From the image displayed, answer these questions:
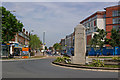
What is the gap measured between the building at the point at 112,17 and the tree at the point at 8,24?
123ft

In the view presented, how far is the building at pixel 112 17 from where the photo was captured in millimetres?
61744

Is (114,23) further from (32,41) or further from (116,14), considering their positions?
(32,41)

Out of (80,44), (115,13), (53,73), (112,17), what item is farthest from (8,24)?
(115,13)

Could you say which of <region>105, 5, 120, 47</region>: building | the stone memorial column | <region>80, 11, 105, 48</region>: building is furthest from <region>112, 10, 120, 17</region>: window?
the stone memorial column

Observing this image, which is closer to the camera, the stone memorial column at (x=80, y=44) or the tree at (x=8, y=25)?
the stone memorial column at (x=80, y=44)

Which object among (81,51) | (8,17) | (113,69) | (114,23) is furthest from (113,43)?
(113,69)

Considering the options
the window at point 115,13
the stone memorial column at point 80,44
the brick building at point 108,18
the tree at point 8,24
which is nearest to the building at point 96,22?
the brick building at point 108,18

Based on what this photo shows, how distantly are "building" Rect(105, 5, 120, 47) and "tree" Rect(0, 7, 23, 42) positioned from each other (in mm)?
37387

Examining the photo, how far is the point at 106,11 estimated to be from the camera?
63.5 meters

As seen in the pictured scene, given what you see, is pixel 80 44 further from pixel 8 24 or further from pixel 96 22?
pixel 96 22

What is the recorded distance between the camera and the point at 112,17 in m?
62.7

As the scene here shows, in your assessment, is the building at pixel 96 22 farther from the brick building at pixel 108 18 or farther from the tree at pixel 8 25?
the tree at pixel 8 25

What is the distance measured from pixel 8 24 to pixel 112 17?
41030 millimetres

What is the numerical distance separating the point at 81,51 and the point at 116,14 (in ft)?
157
